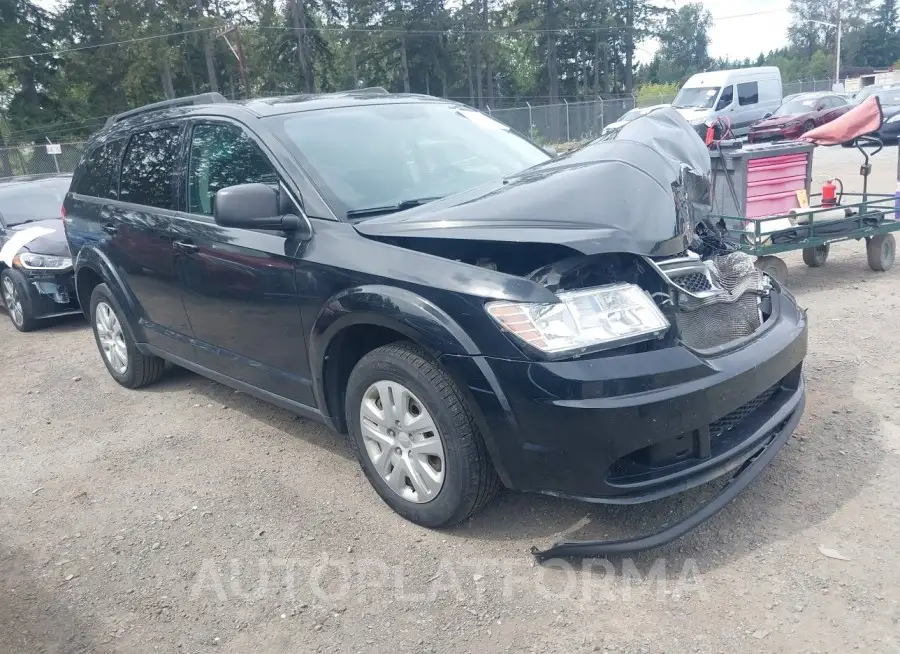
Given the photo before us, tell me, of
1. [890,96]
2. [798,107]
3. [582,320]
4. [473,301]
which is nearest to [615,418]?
[582,320]

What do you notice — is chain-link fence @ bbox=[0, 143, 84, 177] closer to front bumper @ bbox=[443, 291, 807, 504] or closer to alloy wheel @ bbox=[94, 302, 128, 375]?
alloy wheel @ bbox=[94, 302, 128, 375]

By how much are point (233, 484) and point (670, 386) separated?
230cm

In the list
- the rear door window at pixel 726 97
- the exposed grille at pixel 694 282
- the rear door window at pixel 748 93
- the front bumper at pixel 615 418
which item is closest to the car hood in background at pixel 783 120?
the rear door window at pixel 726 97

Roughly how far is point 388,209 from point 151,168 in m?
2.00

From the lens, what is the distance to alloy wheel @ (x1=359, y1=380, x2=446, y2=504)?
3068 mm

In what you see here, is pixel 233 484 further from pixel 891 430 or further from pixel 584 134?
pixel 584 134

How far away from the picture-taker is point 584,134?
108ft

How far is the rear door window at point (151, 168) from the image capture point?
175 inches

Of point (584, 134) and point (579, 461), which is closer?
point (579, 461)

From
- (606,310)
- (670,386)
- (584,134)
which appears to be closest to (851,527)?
(670,386)

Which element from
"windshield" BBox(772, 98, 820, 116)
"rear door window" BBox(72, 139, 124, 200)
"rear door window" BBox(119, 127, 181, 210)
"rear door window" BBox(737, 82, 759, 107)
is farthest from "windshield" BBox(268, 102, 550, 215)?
"rear door window" BBox(737, 82, 759, 107)

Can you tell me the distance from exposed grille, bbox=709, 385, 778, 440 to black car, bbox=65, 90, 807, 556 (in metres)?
0.01

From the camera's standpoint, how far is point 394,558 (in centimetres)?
307

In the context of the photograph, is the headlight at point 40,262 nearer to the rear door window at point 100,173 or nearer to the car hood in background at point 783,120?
the rear door window at point 100,173
